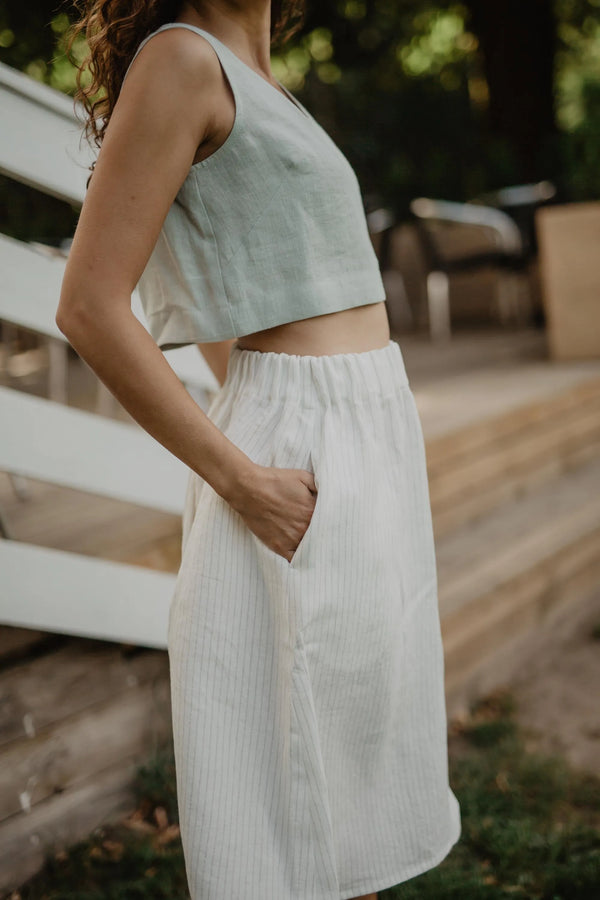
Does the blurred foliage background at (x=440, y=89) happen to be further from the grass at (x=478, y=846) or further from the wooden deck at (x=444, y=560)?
the grass at (x=478, y=846)

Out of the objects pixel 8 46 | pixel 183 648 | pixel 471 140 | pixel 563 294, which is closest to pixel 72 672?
pixel 183 648

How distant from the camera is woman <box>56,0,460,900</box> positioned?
0.98 metres

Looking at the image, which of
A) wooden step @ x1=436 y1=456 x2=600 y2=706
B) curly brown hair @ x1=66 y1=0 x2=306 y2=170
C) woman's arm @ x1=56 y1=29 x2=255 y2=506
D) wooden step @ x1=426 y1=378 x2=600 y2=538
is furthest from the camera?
wooden step @ x1=426 y1=378 x2=600 y2=538

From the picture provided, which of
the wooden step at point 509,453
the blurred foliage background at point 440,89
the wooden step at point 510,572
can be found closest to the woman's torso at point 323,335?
the wooden step at point 510,572

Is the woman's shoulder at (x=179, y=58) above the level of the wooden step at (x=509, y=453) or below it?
above

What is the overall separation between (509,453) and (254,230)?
285 cm

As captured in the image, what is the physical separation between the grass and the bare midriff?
125 cm

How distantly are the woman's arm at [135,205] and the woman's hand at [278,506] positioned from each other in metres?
0.13

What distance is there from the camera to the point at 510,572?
3045mm

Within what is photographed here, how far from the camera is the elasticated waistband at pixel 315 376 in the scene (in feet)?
3.55

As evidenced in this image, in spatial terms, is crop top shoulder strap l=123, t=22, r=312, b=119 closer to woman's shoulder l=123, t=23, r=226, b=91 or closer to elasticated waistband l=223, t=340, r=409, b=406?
woman's shoulder l=123, t=23, r=226, b=91

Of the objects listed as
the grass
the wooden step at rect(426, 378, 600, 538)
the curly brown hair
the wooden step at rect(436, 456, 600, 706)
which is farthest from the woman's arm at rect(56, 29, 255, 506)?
the wooden step at rect(426, 378, 600, 538)

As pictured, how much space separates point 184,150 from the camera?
94 cm

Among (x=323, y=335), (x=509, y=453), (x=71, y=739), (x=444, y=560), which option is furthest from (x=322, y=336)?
(x=509, y=453)
